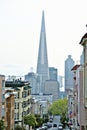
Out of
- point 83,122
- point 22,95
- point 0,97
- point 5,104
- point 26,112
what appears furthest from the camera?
point 26,112

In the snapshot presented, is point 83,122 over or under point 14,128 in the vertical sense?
over

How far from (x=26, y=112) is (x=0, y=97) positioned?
31.2 meters

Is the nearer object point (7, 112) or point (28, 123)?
point (7, 112)

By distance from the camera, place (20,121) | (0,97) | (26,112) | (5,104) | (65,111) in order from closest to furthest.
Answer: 1. (0,97)
2. (5,104)
3. (20,121)
4. (26,112)
5. (65,111)

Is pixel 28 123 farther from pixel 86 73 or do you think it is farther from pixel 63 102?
pixel 63 102

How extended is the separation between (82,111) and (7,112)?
118 feet

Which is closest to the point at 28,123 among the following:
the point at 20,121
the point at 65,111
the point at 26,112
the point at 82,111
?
the point at 20,121

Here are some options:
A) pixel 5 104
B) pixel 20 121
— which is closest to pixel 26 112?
pixel 20 121

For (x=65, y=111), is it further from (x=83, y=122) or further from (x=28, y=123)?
(x=83, y=122)

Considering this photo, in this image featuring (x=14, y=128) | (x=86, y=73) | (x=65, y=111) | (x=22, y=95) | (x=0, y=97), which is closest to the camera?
(x=86, y=73)

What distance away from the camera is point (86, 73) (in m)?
21.8

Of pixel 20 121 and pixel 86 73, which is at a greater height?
pixel 86 73

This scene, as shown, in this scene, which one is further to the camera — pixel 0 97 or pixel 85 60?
pixel 0 97

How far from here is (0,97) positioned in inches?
2085
